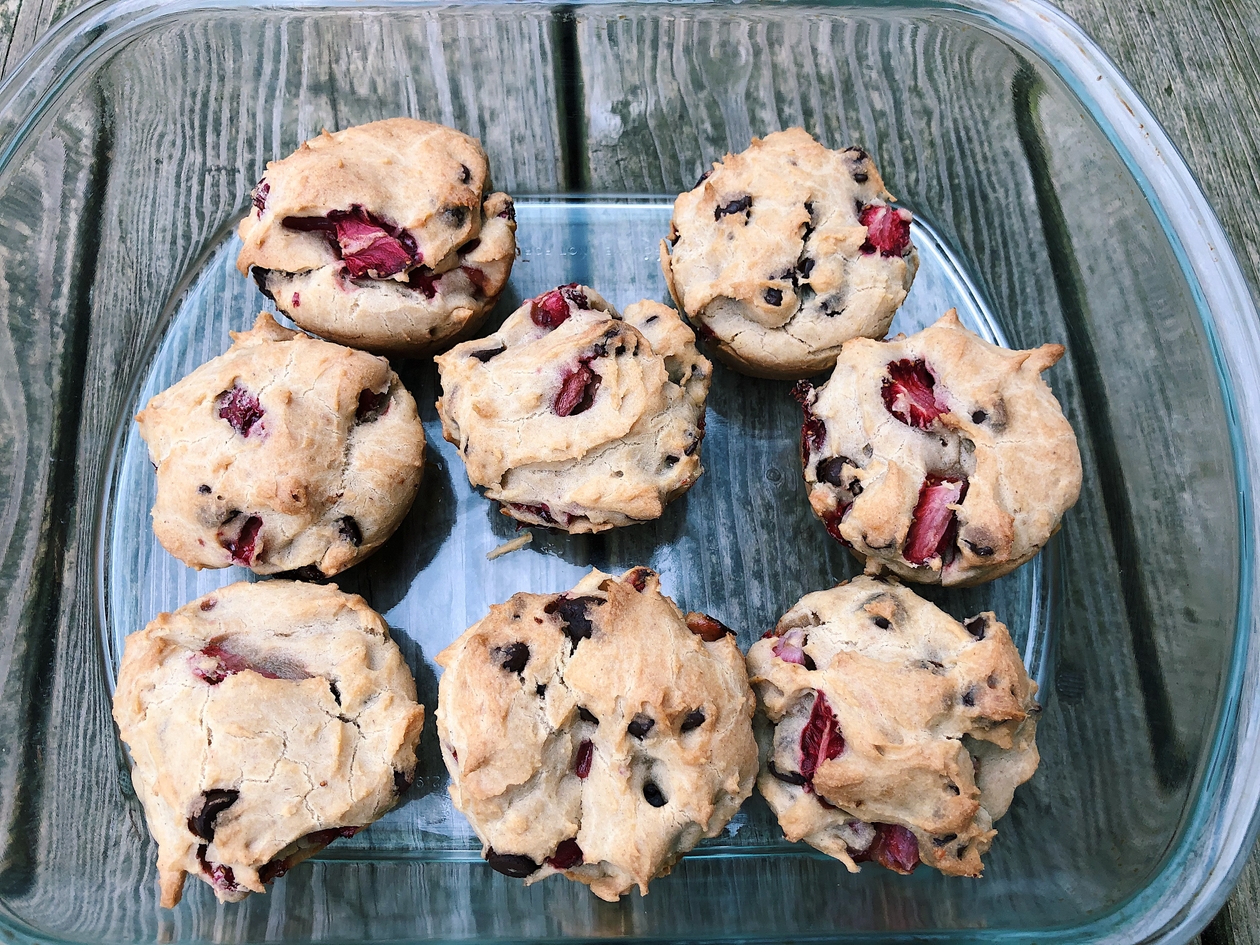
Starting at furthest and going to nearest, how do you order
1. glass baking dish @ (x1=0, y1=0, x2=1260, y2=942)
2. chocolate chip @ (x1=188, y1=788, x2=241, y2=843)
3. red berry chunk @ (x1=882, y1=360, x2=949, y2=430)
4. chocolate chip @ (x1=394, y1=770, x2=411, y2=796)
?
glass baking dish @ (x1=0, y1=0, x2=1260, y2=942) → red berry chunk @ (x1=882, y1=360, x2=949, y2=430) → chocolate chip @ (x1=394, y1=770, x2=411, y2=796) → chocolate chip @ (x1=188, y1=788, x2=241, y2=843)

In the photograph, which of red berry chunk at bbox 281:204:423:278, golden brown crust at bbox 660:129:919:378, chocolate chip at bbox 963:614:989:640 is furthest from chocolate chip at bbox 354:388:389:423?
chocolate chip at bbox 963:614:989:640

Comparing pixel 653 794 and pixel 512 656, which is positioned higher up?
pixel 512 656

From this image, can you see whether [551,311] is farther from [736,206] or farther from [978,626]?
[978,626]

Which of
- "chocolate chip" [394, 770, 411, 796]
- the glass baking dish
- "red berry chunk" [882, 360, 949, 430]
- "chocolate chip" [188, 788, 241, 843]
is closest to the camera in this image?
"chocolate chip" [188, 788, 241, 843]

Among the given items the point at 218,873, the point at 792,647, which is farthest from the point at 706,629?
the point at 218,873

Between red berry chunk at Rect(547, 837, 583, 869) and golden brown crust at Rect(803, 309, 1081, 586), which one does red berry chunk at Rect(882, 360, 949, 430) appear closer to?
golden brown crust at Rect(803, 309, 1081, 586)

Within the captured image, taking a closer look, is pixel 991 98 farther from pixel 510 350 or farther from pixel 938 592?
pixel 510 350
